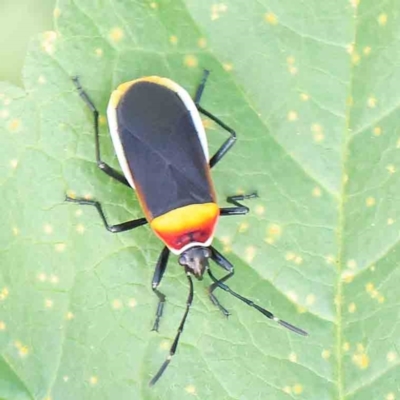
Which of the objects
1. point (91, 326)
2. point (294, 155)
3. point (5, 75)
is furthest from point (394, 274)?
point (5, 75)

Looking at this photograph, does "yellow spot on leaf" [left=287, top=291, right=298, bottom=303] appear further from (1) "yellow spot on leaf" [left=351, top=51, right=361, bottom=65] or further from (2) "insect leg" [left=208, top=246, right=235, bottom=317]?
(1) "yellow spot on leaf" [left=351, top=51, right=361, bottom=65]

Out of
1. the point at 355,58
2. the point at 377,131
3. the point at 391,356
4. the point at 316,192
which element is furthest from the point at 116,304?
the point at 355,58

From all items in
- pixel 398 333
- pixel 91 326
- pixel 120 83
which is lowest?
pixel 91 326

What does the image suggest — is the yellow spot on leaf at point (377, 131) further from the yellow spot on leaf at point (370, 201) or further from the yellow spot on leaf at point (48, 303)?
the yellow spot on leaf at point (48, 303)

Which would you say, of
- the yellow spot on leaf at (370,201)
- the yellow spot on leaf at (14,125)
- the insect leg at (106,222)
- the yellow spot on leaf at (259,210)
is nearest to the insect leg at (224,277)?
the yellow spot on leaf at (259,210)

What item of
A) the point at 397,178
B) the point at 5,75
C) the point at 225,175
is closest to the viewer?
the point at 397,178

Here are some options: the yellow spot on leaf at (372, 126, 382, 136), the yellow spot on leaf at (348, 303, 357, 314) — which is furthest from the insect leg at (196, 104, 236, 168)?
the yellow spot on leaf at (348, 303, 357, 314)

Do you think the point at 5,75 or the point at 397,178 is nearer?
the point at 397,178

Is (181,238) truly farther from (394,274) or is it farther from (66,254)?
(394,274)
